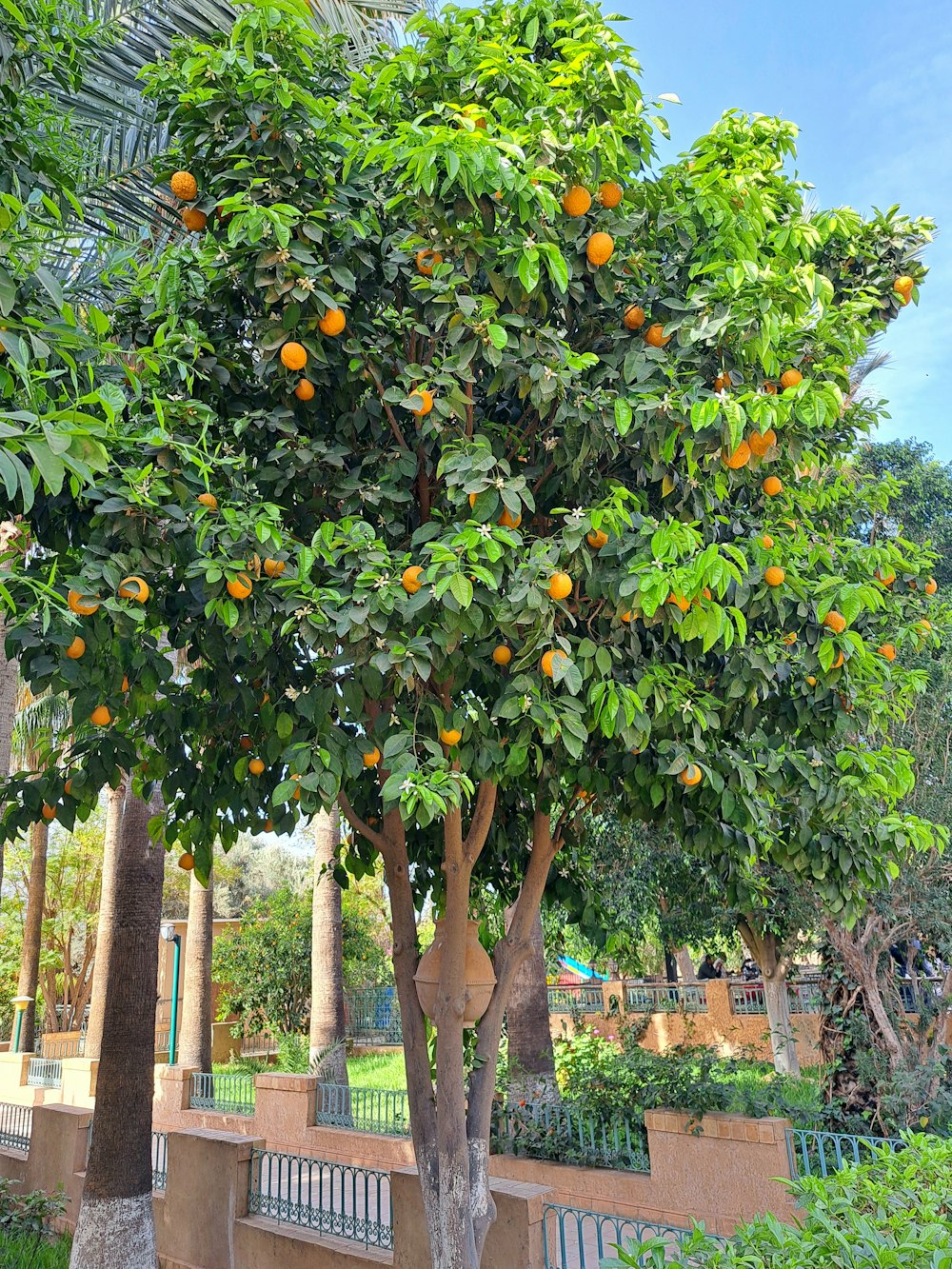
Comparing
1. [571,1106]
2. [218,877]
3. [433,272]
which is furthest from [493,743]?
[218,877]

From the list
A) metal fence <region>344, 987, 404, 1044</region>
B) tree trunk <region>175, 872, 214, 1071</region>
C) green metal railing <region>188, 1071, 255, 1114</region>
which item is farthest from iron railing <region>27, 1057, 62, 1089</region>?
metal fence <region>344, 987, 404, 1044</region>

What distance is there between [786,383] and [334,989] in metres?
11.6

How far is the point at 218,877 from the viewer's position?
1227 inches

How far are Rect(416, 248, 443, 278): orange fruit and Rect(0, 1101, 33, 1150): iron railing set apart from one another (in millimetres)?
12134

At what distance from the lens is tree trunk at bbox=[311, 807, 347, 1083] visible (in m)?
13.0

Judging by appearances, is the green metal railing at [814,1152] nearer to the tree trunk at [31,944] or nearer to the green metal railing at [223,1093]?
the green metal railing at [223,1093]

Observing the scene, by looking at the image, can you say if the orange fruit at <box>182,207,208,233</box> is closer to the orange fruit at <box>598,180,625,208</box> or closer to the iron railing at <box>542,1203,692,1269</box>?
the orange fruit at <box>598,180,625,208</box>

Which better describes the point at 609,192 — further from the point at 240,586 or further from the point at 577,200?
the point at 240,586

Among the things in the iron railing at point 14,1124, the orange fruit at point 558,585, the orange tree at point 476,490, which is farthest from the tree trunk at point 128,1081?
the orange fruit at point 558,585

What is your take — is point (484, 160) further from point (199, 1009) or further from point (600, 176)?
point (199, 1009)

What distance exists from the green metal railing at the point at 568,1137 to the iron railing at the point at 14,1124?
6.51 meters

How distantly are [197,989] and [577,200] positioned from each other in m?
14.7

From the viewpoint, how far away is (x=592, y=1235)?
8.61 metres

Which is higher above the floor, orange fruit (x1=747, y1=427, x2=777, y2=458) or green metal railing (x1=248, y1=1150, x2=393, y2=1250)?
orange fruit (x1=747, y1=427, x2=777, y2=458)
